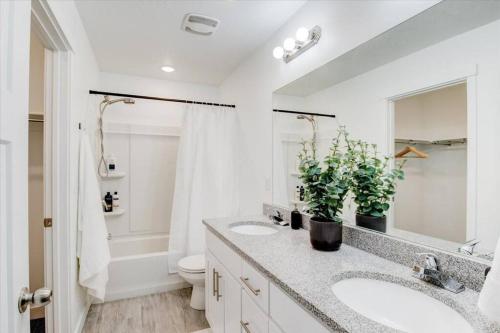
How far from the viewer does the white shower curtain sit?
9.36 feet

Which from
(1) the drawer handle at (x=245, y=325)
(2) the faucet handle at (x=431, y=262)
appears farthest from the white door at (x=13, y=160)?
(2) the faucet handle at (x=431, y=262)

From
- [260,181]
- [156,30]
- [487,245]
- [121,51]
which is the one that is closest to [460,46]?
[487,245]

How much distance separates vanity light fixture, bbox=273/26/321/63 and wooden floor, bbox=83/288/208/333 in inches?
88.3

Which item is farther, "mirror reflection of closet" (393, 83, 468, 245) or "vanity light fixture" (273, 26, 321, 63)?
"vanity light fixture" (273, 26, 321, 63)

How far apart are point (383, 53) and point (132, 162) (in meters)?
3.10

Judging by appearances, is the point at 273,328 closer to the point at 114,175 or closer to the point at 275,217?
the point at 275,217

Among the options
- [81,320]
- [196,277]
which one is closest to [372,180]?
[196,277]

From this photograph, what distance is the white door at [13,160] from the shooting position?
0.63 meters

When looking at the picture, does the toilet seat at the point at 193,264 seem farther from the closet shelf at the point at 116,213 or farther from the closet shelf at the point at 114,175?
the closet shelf at the point at 114,175

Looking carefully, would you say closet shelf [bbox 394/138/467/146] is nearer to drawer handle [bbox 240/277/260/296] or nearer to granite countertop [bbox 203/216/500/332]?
granite countertop [bbox 203/216/500/332]

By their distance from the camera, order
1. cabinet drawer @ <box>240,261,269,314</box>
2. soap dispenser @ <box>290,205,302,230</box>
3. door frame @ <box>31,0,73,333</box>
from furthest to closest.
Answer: soap dispenser @ <box>290,205,302,230</box>, door frame @ <box>31,0,73,333</box>, cabinet drawer @ <box>240,261,269,314</box>

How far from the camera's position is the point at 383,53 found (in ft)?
4.38

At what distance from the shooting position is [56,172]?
1632 mm

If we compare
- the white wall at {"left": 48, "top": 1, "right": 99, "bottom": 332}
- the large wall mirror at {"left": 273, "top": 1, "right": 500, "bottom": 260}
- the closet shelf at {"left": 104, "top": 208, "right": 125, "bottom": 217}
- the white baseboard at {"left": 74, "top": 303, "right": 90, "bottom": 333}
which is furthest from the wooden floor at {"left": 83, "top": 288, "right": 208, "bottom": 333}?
the large wall mirror at {"left": 273, "top": 1, "right": 500, "bottom": 260}
